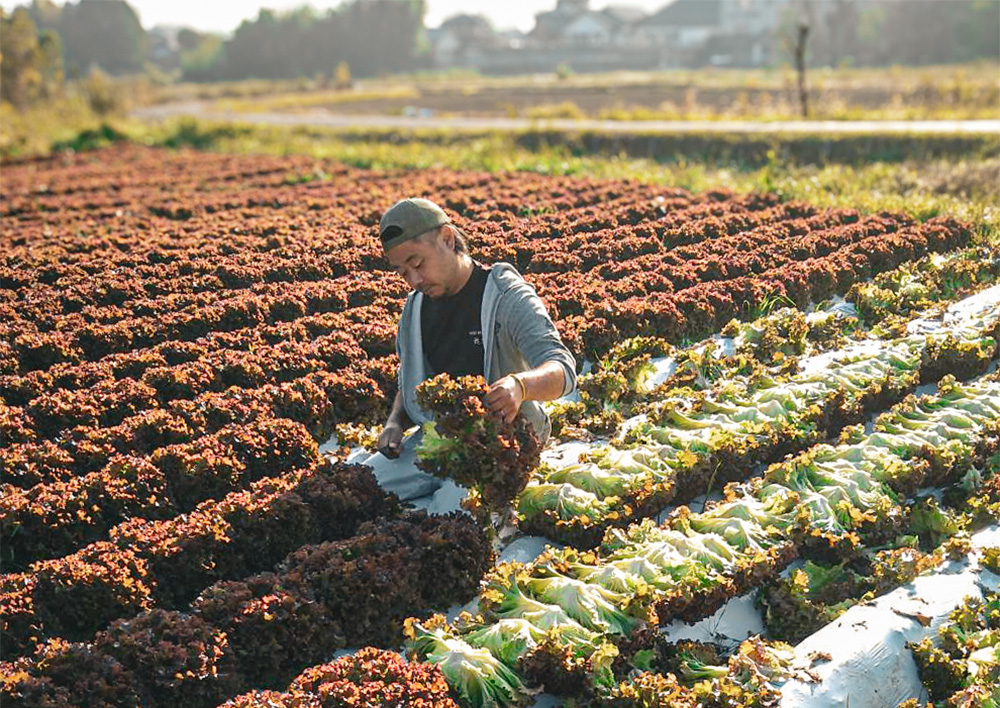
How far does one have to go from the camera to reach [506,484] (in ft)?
16.1

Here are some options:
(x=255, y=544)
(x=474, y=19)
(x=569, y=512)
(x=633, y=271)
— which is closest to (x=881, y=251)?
(x=633, y=271)

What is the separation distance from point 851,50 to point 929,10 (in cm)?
1132

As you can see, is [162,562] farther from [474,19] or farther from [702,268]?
[474,19]

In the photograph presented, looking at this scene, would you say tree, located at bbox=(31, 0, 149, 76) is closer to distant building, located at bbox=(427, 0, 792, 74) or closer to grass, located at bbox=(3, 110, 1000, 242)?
distant building, located at bbox=(427, 0, 792, 74)

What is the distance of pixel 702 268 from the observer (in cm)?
982

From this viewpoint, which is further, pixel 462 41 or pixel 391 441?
pixel 462 41

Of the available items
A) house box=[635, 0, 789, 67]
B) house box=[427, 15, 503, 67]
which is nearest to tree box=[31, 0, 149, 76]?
house box=[427, 15, 503, 67]

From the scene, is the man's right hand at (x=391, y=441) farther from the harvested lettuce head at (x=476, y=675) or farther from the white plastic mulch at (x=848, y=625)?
the harvested lettuce head at (x=476, y=675)

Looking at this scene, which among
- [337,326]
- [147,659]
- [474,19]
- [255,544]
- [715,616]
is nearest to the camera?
[147,659]

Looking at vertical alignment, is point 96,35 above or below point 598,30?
above

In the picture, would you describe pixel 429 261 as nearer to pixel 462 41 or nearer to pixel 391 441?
pixel 391 441

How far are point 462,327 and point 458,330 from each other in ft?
0.10

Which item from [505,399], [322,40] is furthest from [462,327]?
[322,40]

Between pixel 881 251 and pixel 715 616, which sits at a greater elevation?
pixel 881 251
